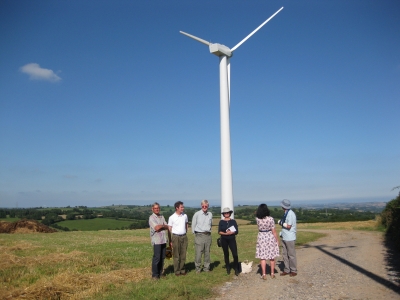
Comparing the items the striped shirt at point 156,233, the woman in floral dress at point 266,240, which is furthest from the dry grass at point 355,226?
the striped shirt at point 156,233

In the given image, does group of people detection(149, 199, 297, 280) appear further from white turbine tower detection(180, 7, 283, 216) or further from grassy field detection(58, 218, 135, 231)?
grassy field detection(58, 218, 135, 231)

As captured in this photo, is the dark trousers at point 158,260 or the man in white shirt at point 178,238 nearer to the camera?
the dark trousers at point 158,260

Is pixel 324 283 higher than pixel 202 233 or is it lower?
lower

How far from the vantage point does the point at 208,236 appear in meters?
11.4

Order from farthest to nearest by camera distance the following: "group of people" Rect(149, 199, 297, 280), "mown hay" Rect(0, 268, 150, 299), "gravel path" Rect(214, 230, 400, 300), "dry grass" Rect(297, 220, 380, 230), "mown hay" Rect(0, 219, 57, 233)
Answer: "mown hay" Rect(0, 219, 57, 233) → "dry grass" Rect(297, 220, 380, 230) → "group of people" Rect(149, 199, 297, 280) → "mown hay" Rect(0, 268, 150, 299) → "gravel path" Rect(214, 230, 400, 300)

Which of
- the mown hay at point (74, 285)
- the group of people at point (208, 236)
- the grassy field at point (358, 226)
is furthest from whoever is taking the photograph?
the grassy field at point (358, 226)

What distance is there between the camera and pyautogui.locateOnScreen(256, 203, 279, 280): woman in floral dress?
10.4 m

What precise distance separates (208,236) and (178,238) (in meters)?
0.99

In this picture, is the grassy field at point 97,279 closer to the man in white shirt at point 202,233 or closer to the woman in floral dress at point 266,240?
the man in white shirt at point 202,233

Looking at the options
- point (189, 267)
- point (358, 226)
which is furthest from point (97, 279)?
point (358, 226)

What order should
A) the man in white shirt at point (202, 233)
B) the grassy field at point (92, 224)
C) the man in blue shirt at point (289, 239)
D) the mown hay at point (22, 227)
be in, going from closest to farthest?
1. the man in blue shirt at point (289, 239)
2. the man in white shirt at point (202, 233)
3. the mown hay at point (22, 227)
4. the grassy field at point (92, 224)

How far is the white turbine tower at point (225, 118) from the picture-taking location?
14898 millimetres

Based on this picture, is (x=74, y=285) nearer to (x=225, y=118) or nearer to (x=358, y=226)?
(x=225, y=118)

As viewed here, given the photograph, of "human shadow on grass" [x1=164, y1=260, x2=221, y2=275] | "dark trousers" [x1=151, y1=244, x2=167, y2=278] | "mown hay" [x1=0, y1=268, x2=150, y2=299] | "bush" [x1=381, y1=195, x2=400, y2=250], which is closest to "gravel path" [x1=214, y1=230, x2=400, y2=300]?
"human shadow on grass" [x1=164, y1=260, x2=221, y2=275]
